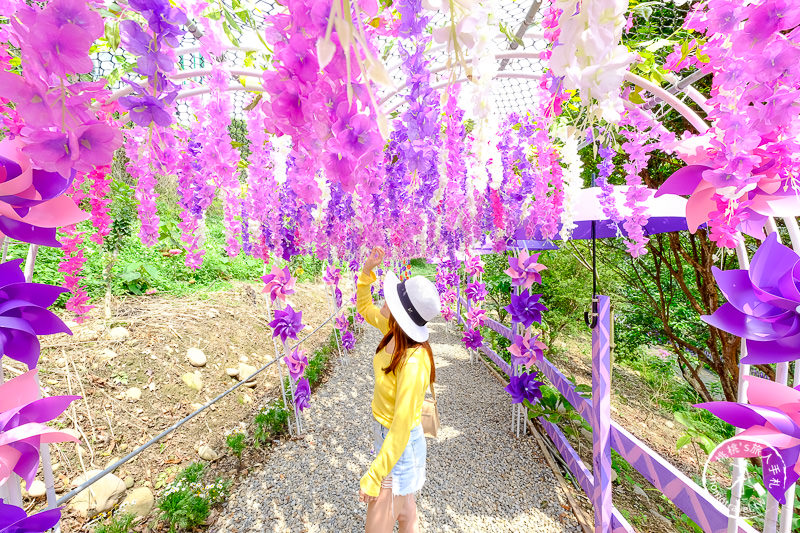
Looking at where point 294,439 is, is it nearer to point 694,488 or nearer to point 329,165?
point 694,488

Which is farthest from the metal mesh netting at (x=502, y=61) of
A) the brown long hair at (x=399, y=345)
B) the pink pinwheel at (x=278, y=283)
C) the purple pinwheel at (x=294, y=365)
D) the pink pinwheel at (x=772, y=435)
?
the purple pinwheel at (x=294, y=365)

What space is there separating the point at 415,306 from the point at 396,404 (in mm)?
512

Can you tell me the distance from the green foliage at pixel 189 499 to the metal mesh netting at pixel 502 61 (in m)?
2.51

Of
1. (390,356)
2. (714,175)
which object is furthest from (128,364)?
(714,175)

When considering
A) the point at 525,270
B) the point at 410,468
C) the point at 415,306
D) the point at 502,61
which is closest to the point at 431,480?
the point at 410,468

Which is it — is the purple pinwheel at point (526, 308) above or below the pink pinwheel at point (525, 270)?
below

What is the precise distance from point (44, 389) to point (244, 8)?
12.1ft

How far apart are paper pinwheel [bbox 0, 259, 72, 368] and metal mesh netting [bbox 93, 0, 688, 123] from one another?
79cm

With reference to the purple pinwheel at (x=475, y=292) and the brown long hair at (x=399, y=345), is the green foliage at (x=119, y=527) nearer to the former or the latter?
the brown long hair at (x=399, y=345)

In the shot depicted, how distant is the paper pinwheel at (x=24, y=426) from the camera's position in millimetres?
720

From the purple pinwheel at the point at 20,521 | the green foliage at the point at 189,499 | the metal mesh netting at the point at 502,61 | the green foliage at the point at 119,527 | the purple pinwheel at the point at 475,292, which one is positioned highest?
the metal mesh netting at the point at 502,61

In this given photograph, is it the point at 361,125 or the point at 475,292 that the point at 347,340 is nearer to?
the point at 475,292

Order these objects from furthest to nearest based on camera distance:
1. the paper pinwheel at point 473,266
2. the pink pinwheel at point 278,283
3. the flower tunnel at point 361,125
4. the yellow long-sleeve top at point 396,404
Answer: the paper pinwheel at point 473,266, the pink pinwheel at point 278,283, the yellow long-sleeve top at point 396,404, the flower tunnel at point 361,125

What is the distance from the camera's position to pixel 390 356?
190 centimetres
